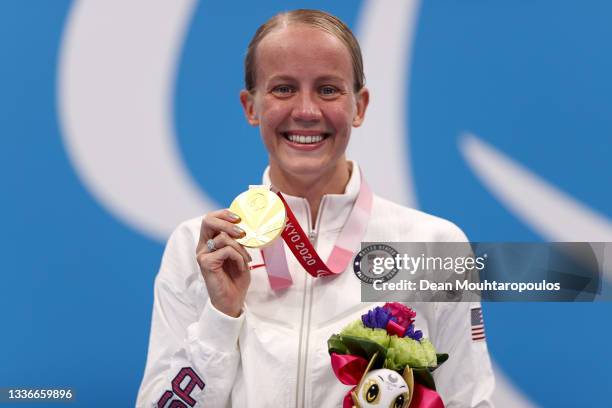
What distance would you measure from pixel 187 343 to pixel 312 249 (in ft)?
1.05

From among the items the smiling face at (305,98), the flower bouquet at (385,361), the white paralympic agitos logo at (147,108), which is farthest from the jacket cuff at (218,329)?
the white paralympic agitos logo at (147,108)

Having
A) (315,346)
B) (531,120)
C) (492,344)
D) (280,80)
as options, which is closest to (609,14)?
(531,120)

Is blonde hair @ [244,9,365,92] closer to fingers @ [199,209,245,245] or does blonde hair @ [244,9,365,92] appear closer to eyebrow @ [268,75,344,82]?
eyebrow @ [268,75,344,82]

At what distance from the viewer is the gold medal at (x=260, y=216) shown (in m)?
1.63

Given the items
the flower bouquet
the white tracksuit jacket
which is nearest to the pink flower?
the flower bouquet

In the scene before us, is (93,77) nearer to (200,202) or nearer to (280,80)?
(200,202)

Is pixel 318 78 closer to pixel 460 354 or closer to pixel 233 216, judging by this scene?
pixel 233 216

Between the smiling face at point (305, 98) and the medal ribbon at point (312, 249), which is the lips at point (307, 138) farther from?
the medal ribbon at point (312, 249)

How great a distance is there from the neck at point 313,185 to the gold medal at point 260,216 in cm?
18

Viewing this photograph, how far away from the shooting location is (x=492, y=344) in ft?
7.89

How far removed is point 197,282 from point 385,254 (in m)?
0.42

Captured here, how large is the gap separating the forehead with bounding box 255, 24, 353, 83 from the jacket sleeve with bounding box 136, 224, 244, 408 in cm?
43

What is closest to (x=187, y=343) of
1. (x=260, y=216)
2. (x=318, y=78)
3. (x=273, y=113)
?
(x=260, y=216)

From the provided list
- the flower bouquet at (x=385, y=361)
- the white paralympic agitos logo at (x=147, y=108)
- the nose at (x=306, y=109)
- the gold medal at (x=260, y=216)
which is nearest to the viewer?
the flower bouquet at (x=385, y=361)
